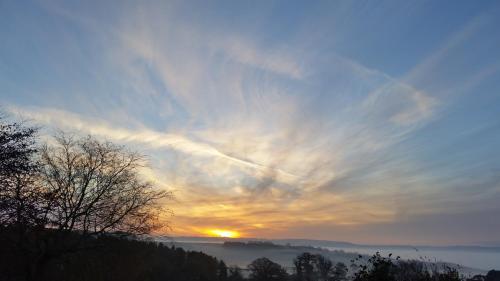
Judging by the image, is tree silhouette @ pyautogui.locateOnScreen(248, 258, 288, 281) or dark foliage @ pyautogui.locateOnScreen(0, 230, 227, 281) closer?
dark foliage @ pyautogui.locateOnScreen(0, 230, 227, 281)

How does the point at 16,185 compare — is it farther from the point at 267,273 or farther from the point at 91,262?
the point at 267,273

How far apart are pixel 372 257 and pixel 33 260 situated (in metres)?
20.4

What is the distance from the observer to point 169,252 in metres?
100

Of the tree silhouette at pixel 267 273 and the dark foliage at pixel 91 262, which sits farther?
the tree silhouette at pixel 267 273

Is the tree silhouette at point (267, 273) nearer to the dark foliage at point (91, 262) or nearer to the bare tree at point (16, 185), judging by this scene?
the dark foliage at point (91, 262)

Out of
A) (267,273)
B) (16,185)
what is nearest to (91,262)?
(16,185)

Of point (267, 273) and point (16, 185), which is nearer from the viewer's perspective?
point (16, 185)

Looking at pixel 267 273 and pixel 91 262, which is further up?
pixel 91 262

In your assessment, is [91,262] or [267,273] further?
[267,273]

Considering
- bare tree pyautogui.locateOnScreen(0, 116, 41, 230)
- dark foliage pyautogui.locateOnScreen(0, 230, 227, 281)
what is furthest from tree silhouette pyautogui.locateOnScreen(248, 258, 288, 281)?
bare tree pyautogui.locateOnScreen(0, 116, 41, 230)

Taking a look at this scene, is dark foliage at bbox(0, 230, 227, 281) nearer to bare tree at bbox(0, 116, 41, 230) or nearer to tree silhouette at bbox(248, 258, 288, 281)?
bare tree at bbox(0, 116, 41, 230)

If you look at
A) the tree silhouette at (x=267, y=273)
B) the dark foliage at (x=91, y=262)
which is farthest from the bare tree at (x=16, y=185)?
the tree silhouette at (x=267, y=273)

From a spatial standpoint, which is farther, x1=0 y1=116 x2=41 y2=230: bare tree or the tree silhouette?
the tree silhouette

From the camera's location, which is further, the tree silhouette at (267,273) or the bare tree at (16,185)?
the tree silhouette at (267,273)
